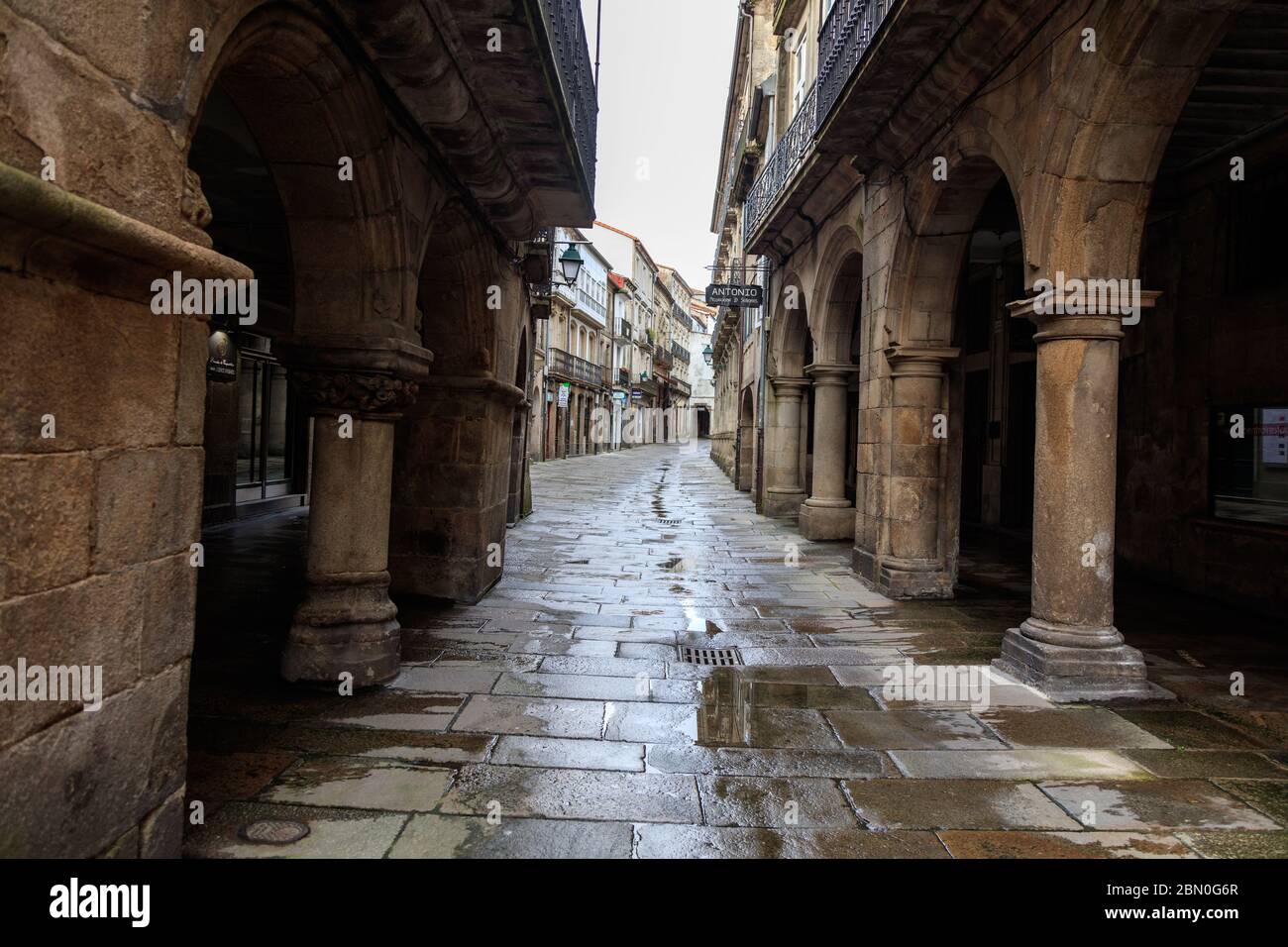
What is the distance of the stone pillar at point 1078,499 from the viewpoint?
4836mm

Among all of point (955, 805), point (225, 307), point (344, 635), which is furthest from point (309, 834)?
point (225, 307)

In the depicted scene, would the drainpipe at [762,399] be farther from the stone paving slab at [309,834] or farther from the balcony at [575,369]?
the balcony at [575,369]

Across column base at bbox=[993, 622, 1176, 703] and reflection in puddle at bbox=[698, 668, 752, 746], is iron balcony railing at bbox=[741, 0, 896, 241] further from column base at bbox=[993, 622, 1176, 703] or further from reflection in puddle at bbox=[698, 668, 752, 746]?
reflection in puddle at bbox=[698, 668, 752, 746]

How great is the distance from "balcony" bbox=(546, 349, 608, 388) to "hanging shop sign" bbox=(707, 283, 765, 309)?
21386mm

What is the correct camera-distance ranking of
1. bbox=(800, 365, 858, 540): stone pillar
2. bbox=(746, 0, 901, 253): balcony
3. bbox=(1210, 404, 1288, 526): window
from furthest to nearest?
→ bbox=(800, 365, 858, 540): stone pillar, bbox=(1210, 404, 1288, 526): window, bbox=(746, 0, 901, 253): balcony

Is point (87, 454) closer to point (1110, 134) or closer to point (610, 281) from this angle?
point (1110, 134)

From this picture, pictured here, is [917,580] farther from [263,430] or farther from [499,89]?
[263,430]

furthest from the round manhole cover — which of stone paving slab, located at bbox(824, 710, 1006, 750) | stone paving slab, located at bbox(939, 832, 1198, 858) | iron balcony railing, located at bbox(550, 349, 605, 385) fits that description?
iron balcony railing, located at bbox(550, 349, 605, 385)

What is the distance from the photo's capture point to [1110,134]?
4730 millimetres

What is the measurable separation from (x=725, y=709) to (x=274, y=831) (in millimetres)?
2339

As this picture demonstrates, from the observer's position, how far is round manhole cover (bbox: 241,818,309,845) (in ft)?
9.17

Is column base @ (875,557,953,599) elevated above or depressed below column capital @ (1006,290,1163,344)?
below

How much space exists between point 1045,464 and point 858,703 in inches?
78.3

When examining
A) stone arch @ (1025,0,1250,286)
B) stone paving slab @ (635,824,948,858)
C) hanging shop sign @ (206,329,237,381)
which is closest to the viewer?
stone paving slab @ (635,824,948,858)
